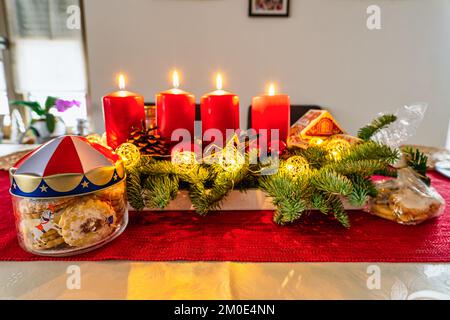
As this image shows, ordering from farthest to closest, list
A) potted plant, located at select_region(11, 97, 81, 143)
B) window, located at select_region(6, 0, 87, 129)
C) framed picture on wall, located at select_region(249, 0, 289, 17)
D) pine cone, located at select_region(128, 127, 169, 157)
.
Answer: window, located at select_region(6, 0, 87, 129), framed picture on wall, located at select_region(249, 0, 289, 17), potted plant, located at select_region(11, 97, 81, 143), pine cone, located at select_region(128, 127, 169, 157)

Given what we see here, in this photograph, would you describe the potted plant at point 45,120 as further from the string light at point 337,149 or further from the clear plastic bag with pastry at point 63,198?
the string light at point 337,149

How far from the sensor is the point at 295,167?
504 mm

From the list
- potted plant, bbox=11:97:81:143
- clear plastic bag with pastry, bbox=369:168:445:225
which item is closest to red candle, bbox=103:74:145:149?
clear plastic bag with pastry, bbox=369:168:445:225

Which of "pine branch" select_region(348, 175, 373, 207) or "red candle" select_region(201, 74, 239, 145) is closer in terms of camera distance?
"pine branch" select_region(348, 175, 373, 207)

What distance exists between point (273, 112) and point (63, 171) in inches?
17.3

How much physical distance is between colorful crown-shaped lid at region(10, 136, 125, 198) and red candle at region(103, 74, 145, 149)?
8.3 inches

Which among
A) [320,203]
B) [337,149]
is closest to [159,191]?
[320,203]

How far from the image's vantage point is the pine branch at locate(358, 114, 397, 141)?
640 mm

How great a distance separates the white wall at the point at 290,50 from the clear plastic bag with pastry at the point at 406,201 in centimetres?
176

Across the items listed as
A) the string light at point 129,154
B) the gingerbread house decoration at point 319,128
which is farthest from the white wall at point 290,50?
the string light at point 129,154

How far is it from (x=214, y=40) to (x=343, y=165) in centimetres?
186

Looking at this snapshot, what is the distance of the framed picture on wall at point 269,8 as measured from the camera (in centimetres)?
202

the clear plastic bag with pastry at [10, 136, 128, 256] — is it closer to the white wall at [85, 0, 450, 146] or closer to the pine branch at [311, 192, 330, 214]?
the pine branch at [311, 192, 330, 214]

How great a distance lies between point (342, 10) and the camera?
2051 millimetres
